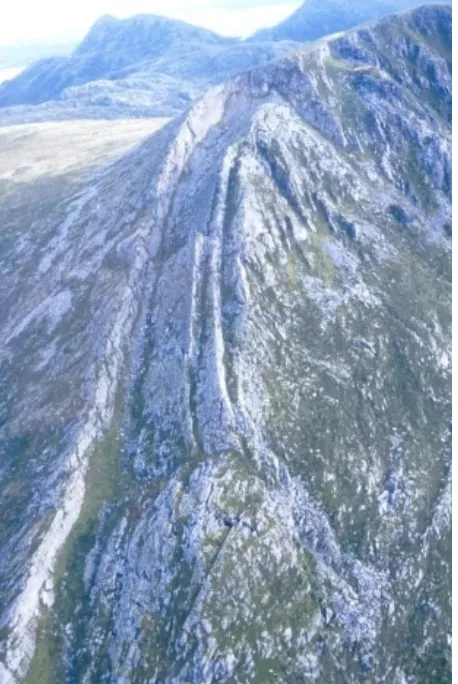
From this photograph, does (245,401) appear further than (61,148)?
No

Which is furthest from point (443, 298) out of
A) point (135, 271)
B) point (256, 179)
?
point (135, 271)

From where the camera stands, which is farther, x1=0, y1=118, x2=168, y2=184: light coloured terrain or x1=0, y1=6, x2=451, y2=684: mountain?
x1=0, y1=118, x2=168, y2=184: light coloured terrain

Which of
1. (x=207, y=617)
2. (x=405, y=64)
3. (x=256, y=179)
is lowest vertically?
(x=207, y=617)

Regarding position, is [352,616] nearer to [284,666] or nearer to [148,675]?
[284,666]

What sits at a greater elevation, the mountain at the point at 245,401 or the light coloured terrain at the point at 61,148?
the light coloured terrain at the point at 61,148

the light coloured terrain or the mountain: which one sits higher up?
the light coloured terrain

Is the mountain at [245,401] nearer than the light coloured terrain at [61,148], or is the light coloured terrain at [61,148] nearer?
the mountain at [245,401]

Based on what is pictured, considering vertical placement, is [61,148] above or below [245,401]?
above

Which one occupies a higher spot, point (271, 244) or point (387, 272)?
point (271, 244)
